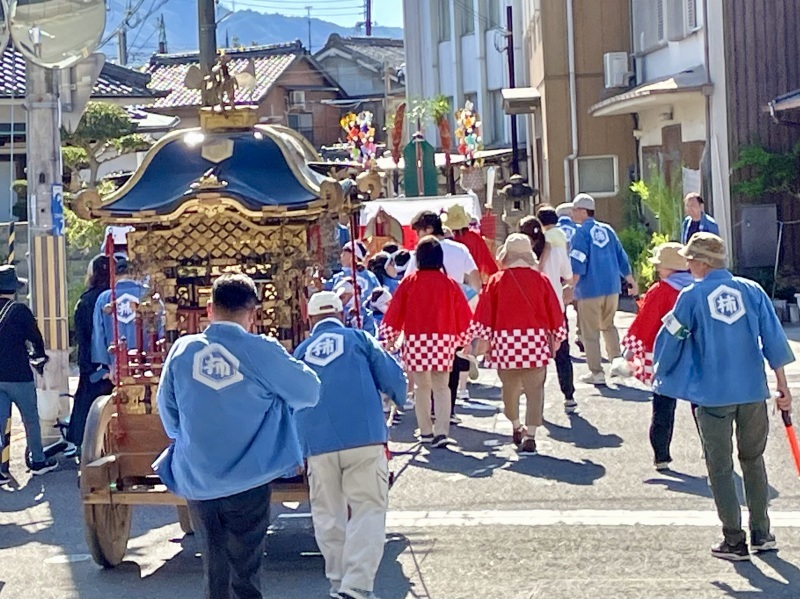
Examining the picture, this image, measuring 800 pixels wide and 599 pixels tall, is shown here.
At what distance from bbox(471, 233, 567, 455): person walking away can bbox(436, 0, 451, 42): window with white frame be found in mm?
32542

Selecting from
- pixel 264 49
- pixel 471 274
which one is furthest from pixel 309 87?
pixel 471 274

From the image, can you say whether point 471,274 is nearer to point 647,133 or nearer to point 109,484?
point 109,484

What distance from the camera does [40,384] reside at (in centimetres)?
1206

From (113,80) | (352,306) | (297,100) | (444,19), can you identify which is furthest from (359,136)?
(297,100)

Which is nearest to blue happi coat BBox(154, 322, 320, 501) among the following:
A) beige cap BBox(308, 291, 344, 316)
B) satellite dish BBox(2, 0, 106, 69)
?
beige cap BBox(308, 291, 344, 316)

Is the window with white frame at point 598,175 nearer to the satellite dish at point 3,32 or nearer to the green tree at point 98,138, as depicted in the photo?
the green tree at point 98,138

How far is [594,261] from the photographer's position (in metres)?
13.8

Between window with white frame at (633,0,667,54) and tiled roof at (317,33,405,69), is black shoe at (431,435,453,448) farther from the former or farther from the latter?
tiled roof at (317,33,405,69)

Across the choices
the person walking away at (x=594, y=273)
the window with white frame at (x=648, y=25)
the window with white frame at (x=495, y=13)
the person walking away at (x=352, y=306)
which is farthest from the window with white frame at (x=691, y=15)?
the window with white frame at (x=495, y=13)

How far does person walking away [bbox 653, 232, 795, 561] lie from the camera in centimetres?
748

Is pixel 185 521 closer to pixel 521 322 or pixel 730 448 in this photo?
pixel 521 322

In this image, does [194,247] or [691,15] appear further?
[691,15]

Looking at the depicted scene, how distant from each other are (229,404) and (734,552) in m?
3.21

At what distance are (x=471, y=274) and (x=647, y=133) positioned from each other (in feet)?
38.8
